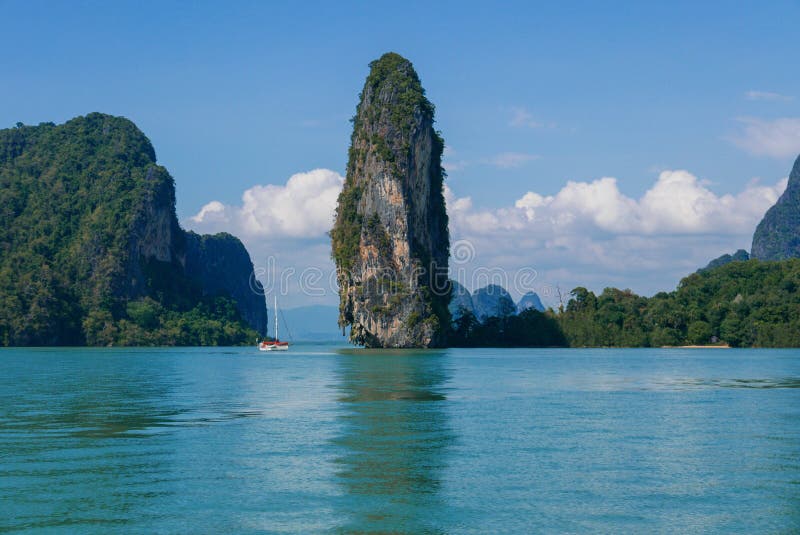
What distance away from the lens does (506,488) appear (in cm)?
1594

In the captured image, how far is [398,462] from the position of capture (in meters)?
18.4

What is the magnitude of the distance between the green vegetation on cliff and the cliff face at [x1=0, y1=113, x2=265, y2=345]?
6552 cm

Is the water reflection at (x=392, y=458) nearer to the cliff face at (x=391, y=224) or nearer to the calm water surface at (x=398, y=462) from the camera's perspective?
the calm water surface at (x=398, y=462)

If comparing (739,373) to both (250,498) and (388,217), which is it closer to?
(250,498)

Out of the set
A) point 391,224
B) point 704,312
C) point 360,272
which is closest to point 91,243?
A: point 360,272

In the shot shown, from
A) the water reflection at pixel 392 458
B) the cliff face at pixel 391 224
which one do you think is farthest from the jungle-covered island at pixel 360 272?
the water reflection at pixel 392 458

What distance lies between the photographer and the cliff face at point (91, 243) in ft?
445

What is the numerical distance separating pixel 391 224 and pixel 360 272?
303 inches

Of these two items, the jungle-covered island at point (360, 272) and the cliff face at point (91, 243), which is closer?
the jungle-covered island at point (360, 272)

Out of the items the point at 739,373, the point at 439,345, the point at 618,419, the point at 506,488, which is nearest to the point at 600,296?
the point at 439,345

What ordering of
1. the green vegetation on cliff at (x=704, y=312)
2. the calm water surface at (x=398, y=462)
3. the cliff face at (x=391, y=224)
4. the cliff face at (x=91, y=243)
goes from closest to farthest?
the calm water surface at (x=398, y=462), the green vegetation on cliff at (x=704, y=312), the cliff face at (x=391, y=224), the cliff face at (x=91, y=243)

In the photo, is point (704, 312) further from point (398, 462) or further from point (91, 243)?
point (398, 462)

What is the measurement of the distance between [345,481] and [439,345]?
10387cm

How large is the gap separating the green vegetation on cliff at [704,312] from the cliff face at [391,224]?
70.1ft
